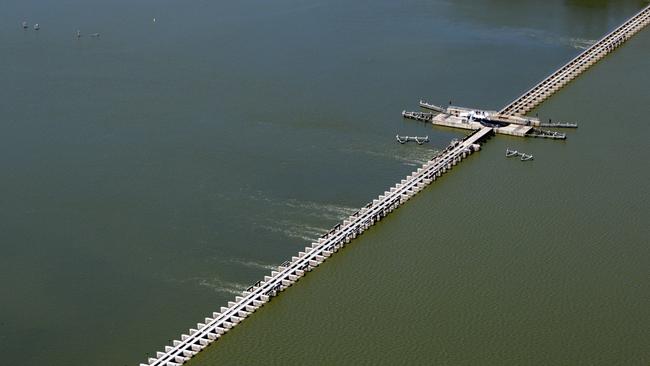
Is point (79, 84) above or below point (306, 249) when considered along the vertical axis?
above

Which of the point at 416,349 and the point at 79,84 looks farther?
the point at 79,84

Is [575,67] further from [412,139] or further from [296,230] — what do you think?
[296,230]

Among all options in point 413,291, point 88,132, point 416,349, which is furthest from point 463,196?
point 88,132

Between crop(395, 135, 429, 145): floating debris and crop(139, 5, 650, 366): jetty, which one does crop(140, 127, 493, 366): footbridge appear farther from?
crop(395, 135, 429, 145): floating debris

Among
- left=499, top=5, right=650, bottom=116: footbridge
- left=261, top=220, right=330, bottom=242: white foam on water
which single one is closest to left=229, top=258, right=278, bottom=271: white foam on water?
left=261, top=220, right=330, bottom=242: white foam on water

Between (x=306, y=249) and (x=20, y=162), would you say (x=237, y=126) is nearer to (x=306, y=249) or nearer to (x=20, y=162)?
(x=20, y=162)

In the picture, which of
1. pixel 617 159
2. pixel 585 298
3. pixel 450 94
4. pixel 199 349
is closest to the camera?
pixel 199 349

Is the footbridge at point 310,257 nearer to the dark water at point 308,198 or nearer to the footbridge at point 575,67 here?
the dark water at point 308,198
